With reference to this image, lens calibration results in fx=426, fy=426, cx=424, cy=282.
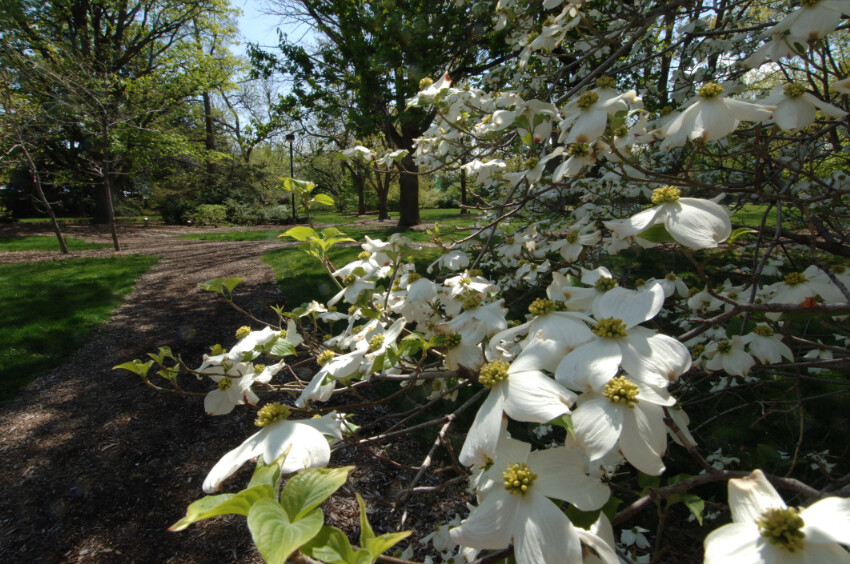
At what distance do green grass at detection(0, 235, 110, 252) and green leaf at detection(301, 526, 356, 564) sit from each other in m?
12.7

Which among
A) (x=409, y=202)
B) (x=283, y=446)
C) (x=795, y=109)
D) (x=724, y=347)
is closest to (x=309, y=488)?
(x=283, y=446)

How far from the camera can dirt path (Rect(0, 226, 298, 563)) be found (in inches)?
88.7

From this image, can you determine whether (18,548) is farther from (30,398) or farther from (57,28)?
(57,28)

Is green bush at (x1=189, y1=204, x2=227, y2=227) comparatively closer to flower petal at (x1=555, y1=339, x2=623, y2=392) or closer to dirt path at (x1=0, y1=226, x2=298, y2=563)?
dirt path at (x1=0, y1=226, x2=298, y2=563)

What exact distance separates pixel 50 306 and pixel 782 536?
294 inches

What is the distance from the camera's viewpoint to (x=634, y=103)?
1654 millimetres

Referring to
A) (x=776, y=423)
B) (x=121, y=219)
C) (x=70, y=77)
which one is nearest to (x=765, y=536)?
(x=776, y=423)

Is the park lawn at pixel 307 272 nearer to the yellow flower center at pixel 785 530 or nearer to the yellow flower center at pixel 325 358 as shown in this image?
the yellow flower center at pixel 325 358

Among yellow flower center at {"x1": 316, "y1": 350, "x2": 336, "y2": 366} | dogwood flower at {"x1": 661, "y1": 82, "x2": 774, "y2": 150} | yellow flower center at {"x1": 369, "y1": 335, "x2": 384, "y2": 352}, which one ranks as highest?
dogwood flower at {"x1": 661, "y1": 82, "x2": 774, "y2": 150}

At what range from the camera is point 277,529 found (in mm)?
491

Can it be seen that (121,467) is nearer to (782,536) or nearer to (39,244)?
(782,536)

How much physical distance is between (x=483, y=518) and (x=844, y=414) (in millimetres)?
3253

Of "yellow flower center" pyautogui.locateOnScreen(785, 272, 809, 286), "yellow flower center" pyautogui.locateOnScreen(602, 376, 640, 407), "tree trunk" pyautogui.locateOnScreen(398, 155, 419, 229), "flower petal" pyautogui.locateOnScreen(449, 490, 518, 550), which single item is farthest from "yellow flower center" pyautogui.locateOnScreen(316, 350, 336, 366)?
"tree trunk" pyautogui.locateOnScreen(398, 155, 419, 229)

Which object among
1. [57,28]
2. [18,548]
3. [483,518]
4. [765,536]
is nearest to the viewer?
[765,536]
